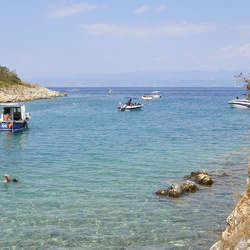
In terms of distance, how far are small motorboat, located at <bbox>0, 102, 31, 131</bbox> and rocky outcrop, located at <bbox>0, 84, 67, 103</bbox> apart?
64830 mm

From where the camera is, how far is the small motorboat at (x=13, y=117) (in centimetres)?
4966

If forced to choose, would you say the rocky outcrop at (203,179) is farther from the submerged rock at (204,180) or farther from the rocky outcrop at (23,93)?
the rocky outcrop at (23,93)

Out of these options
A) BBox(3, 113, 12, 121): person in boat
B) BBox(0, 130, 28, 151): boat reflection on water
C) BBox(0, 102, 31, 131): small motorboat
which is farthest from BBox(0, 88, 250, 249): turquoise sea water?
BBox(3, 113, 12, 121): person in boat

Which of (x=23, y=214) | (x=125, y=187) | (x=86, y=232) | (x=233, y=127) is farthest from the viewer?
(x=233, y=127)

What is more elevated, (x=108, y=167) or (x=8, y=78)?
(x=8, y=78)

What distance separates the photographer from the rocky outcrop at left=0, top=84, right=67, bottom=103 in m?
119

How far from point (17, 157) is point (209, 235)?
2139 cm

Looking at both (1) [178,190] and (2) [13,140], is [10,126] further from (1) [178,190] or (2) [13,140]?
(1) [178,190]

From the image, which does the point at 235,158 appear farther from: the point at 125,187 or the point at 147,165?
the point at 125,187

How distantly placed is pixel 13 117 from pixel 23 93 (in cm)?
8630

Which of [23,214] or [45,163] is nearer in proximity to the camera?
[23,214]

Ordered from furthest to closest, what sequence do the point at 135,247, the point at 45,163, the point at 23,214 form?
the point at 45,163 < the point at 23,214 < the point at 135,247

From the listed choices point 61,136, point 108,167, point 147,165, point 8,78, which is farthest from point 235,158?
point 8,78

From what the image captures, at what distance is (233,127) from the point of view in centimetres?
5222
